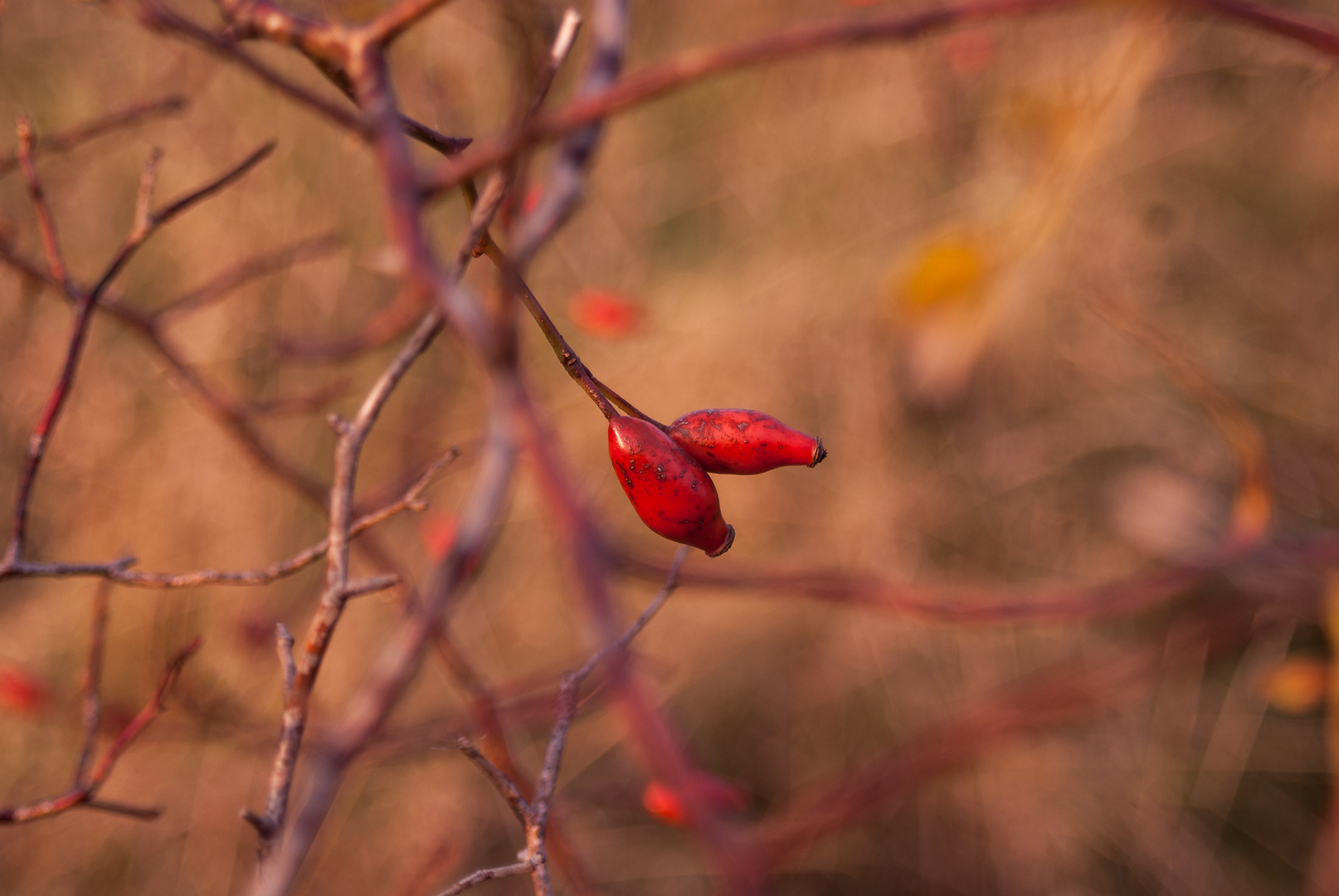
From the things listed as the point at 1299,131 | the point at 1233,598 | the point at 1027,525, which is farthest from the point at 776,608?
the point at 1299,131

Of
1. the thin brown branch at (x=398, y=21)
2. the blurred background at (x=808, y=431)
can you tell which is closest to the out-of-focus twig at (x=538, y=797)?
the thin brown branch at (x=398, y=21)

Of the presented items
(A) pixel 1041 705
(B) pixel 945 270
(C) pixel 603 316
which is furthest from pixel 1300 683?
(C) pixel 603 316

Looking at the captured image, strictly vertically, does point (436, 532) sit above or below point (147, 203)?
above

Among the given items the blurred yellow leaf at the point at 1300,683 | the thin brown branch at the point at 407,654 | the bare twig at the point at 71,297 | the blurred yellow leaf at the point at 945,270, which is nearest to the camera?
the thin brown branch at the point at 407,654

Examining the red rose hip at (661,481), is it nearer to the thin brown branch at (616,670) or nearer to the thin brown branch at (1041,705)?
the thin brown branch at (616,670)

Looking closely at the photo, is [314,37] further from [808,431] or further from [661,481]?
[808,431]

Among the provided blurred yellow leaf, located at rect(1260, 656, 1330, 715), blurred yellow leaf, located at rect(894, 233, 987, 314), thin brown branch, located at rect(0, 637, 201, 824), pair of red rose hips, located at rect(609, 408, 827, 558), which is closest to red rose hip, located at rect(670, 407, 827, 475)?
pair of red rose hips, located at rect(609, 408, 827, 558)

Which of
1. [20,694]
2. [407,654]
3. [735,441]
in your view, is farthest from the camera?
[20,694]
